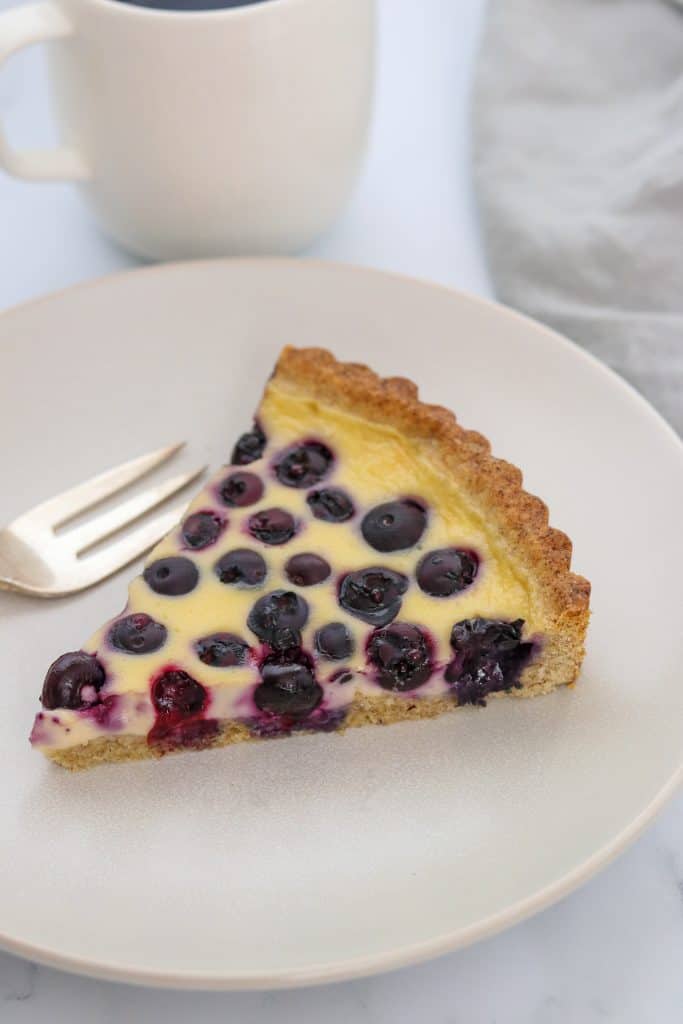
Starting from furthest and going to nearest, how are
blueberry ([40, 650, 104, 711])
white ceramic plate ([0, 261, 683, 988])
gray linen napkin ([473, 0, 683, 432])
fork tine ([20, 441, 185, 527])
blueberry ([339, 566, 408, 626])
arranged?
gray linen napkin ([473, 0, 683, 432])
fork tine ([20, 441, 185, 527])
blueberry ([339, 566, 408, 626])
blueberry ([40, 650, 104, 711])
white ceramic plate ([0, 261, 683, 988])

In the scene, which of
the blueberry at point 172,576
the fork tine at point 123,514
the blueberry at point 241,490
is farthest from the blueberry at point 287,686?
the fork tine at point 123,514

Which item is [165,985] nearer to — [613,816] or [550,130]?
[613,816]

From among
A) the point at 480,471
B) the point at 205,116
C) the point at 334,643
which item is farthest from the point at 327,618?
the point at 205,116

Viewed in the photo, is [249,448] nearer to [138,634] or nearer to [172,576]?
[172,576]

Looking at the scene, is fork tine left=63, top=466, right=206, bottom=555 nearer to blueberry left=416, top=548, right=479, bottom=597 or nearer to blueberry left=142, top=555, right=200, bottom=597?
blueberry left=142, top=555, right=200, bottom=597

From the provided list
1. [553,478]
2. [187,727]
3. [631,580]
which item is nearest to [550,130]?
[553,478]

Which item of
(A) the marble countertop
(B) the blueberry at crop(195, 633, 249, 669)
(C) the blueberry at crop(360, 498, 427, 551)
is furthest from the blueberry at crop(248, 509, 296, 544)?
(A) the marble countertop
